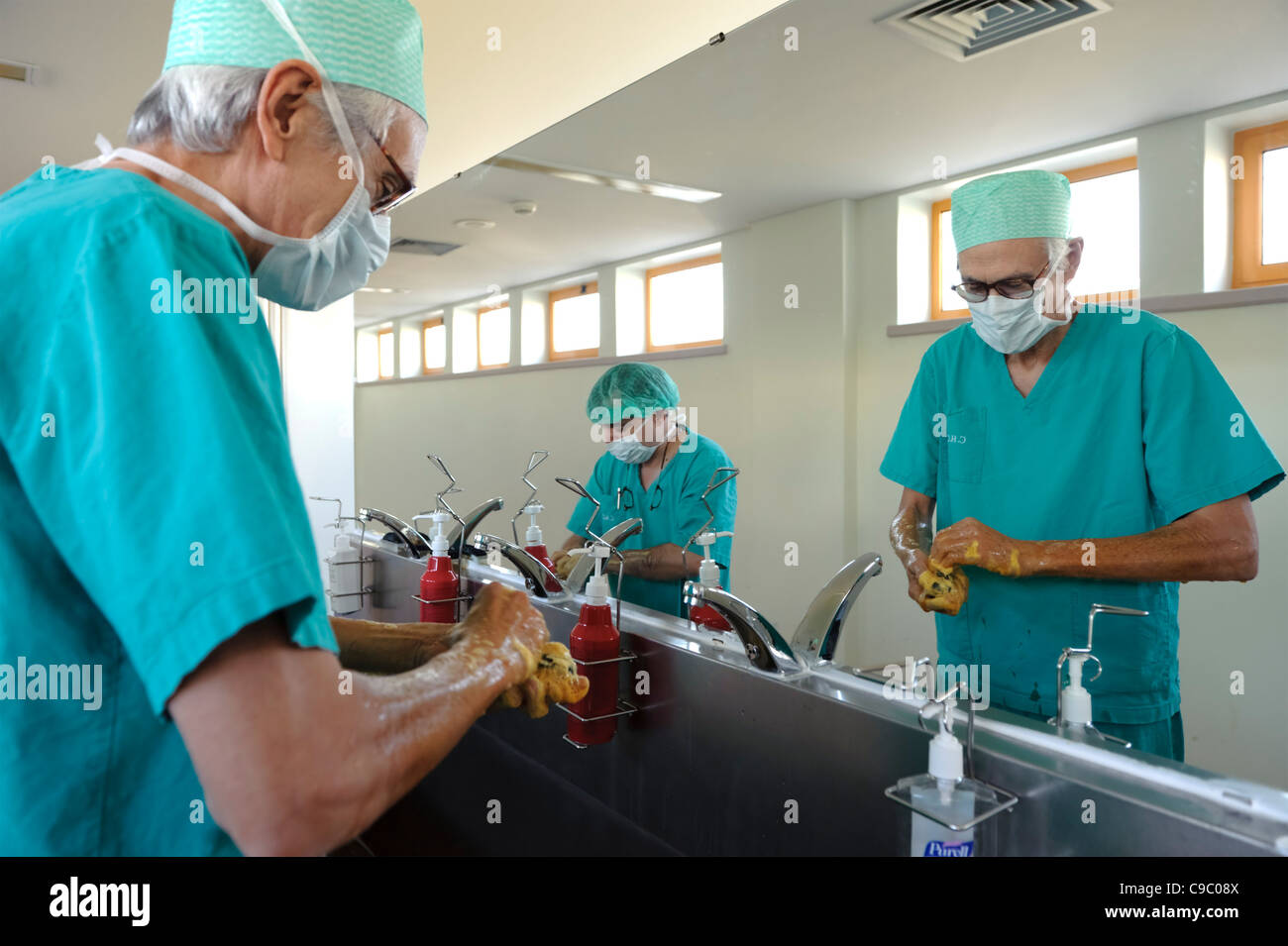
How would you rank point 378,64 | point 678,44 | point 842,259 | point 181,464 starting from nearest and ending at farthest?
point 181,464
point 378,64
point 678,44
point 842,259

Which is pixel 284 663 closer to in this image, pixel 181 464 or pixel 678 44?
pixel 181 464

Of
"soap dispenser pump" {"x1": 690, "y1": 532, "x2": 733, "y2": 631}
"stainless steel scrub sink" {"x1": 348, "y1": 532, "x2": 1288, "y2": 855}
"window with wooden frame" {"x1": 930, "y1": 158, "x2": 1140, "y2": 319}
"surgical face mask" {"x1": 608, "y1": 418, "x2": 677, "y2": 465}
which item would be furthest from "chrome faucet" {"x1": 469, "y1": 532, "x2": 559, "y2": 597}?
"window with wooden frame" {"x1": 930, "y1": 158, "x2": 1140, "y2": 319}

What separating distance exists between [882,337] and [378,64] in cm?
266

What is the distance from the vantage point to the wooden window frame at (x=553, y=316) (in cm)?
291

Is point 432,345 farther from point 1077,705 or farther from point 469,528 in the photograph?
point 1077,705

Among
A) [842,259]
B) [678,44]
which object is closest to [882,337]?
[842,259]

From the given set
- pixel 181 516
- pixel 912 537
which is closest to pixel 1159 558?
pixel 912 537

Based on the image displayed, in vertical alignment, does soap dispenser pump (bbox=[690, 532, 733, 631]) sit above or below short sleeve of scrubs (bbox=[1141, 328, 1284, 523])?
below

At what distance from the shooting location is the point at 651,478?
2.12 meters

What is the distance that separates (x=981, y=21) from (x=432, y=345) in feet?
7.56

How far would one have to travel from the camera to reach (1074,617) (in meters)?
1.23

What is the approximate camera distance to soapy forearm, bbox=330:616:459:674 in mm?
827

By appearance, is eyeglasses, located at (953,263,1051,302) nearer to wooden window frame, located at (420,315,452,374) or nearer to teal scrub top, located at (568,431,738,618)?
teal scrub top, located at (568,431,738,618)

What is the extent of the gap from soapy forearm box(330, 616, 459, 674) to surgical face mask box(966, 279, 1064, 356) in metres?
0.99
